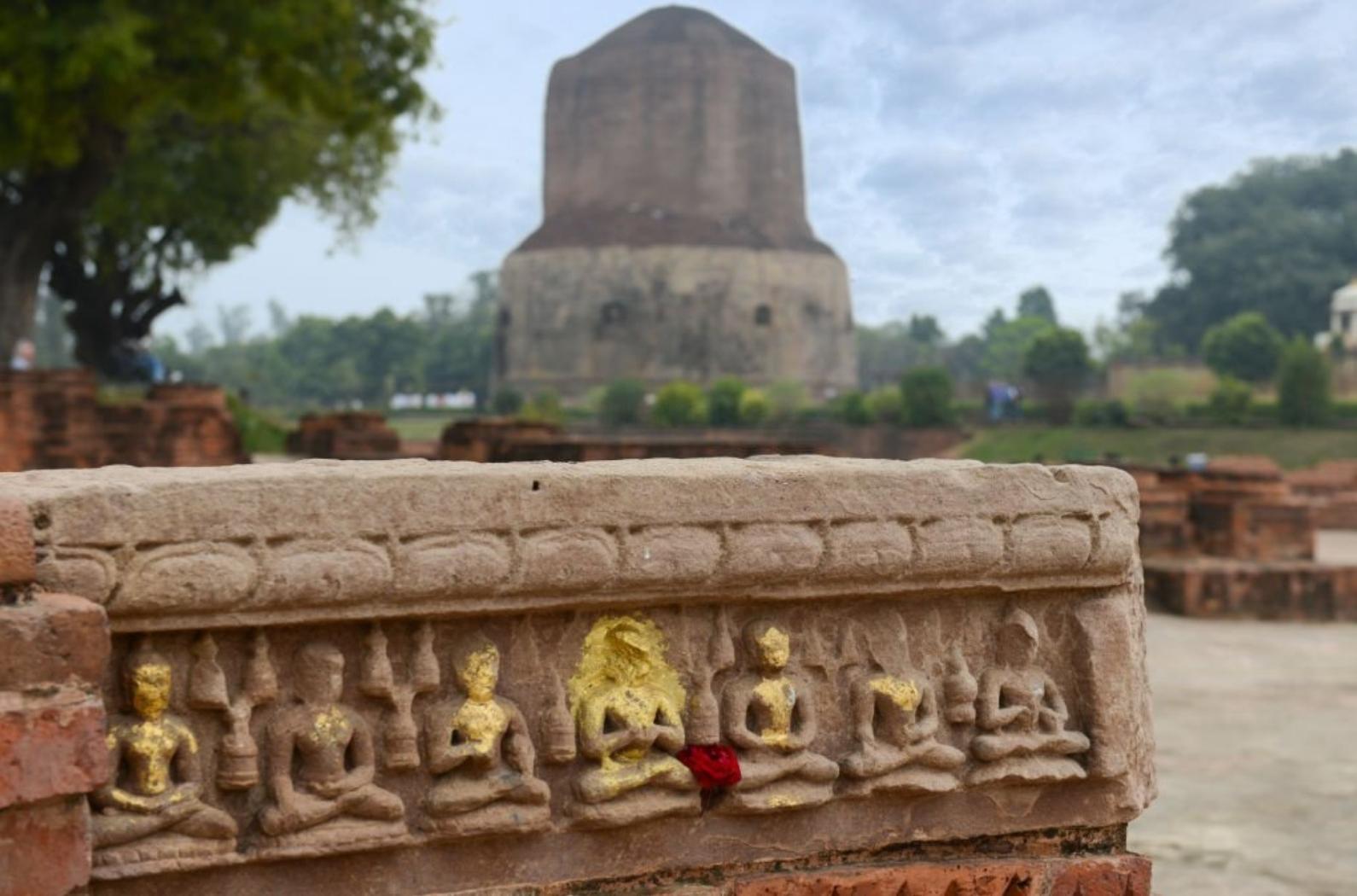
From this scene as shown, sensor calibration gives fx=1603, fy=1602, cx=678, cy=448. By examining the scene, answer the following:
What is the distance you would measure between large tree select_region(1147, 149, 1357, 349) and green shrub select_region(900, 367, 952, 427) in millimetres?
19844

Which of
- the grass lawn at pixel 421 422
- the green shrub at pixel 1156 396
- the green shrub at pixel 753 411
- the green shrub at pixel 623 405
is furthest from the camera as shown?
the grass lawn at pixel 421 422

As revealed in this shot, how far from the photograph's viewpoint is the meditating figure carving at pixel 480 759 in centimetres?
191

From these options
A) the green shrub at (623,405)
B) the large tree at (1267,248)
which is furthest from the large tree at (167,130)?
the large tree at (1267,248)

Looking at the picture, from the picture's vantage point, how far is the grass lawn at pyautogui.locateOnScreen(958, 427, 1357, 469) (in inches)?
804

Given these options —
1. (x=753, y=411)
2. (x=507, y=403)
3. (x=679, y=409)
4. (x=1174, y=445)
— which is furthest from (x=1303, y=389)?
(x=507, y=403)

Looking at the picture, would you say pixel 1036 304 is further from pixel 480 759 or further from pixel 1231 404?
pixel 480 759

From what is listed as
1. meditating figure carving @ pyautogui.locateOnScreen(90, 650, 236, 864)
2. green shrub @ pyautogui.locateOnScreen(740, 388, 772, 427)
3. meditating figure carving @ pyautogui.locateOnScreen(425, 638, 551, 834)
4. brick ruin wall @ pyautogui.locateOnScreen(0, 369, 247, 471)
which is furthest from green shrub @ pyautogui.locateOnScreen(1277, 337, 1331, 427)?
meditating figure carving @ pyautogui.locateOnScreen(90, 650, 236, 864)

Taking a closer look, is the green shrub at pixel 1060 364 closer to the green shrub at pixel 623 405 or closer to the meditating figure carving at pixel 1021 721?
the green shrub at pixel 623 405

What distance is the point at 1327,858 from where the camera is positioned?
3.55 metres

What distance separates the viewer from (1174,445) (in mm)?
21094

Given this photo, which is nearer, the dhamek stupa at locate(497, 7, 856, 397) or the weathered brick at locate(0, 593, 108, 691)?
the weathered brick at locate(0, 593, 108, 691)

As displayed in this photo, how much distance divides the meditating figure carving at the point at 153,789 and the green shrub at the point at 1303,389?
21.7m

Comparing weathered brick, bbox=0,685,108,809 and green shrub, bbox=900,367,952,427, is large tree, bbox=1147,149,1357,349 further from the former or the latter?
weathered brick, bbox=0,685,108,809

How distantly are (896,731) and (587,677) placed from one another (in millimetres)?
441
